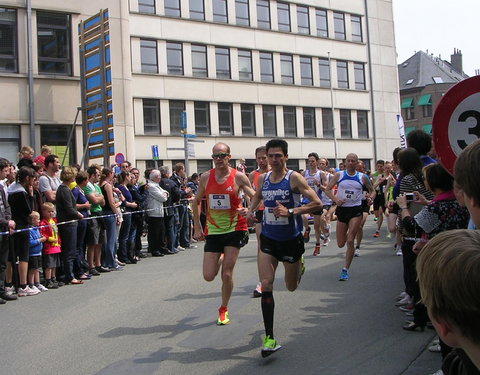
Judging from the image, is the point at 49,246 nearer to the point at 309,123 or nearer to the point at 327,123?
the point at 309,123

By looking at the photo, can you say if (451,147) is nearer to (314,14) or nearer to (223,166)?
(223,166)

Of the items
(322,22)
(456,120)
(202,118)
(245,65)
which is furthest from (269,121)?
(456,120)

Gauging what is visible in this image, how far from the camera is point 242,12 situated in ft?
136

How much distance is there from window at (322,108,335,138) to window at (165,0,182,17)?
13.8 metres

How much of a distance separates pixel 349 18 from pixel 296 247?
4462 cm

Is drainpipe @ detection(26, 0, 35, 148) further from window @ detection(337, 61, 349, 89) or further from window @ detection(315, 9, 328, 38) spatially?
Result: window @ detection(337, 61, 349, 89)

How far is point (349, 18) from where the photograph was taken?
47.9 metres

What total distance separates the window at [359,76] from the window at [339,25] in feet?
8.54

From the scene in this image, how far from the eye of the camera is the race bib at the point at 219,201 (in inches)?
291

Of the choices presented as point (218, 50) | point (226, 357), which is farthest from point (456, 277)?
point (218, 50)

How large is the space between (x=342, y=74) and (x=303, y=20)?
549 cm

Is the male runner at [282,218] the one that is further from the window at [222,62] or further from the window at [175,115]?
the window at [222,62]

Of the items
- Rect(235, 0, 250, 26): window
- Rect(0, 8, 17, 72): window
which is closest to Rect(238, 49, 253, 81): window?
Rect(235, 0, 250, 26): window

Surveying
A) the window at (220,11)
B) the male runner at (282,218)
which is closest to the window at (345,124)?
the window at (220,11)
